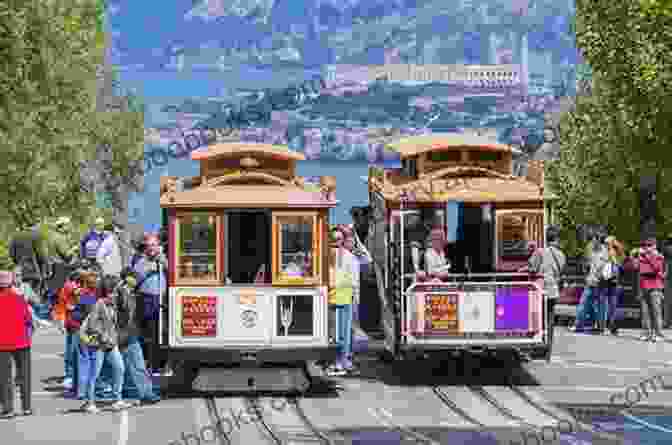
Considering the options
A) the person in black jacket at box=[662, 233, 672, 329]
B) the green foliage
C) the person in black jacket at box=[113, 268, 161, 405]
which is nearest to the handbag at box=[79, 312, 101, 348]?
the person in black jacket at box=[113, 268, 161, 405]

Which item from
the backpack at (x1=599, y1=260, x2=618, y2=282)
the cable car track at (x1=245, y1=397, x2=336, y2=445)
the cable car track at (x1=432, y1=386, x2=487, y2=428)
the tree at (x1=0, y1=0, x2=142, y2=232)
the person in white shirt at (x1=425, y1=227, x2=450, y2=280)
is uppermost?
the tree at (x1=0, y1=0, x2=142, y2=232)

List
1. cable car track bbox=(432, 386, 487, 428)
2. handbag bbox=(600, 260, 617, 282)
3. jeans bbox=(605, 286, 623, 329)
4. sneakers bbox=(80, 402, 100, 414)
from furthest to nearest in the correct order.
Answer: jeans bbox=(605, 286, 623, 329) < handbag bbox=(600, 260, 617, 282) < sneakers bbox=(80, 402, 100, 414) < cable car track bbox=(432, 386, 487, 428)

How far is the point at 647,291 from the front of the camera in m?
28.3

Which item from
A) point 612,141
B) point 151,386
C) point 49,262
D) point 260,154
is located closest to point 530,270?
point 260,154

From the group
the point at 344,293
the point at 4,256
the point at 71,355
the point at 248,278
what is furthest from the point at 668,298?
the point at 4,256

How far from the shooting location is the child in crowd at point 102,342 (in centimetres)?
2059

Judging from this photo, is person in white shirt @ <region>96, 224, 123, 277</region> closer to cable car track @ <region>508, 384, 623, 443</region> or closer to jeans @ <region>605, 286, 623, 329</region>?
cable car track @ <region>508, 384, 623, 443</region>

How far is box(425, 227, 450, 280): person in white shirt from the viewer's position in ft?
75.8

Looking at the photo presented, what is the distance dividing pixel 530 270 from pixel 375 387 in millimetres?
2749

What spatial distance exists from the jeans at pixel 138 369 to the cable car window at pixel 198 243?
1.41 meters

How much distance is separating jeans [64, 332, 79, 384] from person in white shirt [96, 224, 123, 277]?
11.4 ft

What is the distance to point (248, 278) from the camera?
22797 mm

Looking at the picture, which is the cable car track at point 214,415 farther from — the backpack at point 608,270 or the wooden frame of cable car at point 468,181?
the backpack at point 608,270

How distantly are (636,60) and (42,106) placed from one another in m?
16.0
